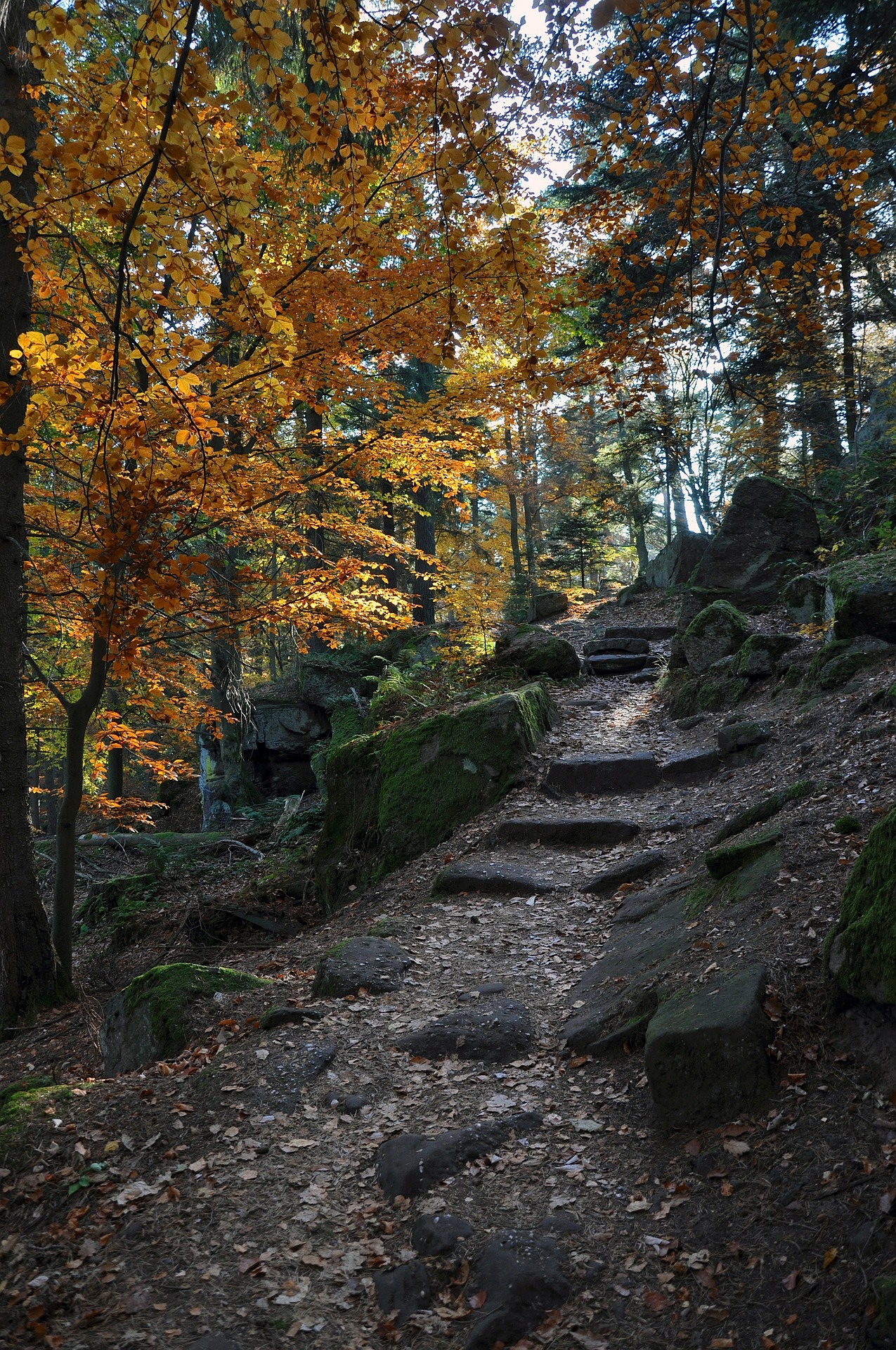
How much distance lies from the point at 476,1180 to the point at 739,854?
2.33 meters

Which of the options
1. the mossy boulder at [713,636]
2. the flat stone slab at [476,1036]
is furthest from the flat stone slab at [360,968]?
the mossy boulder at [713,636]

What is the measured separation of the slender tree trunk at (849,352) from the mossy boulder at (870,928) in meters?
13.3

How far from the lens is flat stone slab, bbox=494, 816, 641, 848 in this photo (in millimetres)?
6836

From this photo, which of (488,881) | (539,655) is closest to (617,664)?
(539,655)

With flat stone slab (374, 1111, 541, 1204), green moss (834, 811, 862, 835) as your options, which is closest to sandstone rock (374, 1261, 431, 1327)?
flat stone slab (374, 1111, 541, 1204)

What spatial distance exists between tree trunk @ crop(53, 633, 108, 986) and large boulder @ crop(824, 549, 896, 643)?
6964 mm

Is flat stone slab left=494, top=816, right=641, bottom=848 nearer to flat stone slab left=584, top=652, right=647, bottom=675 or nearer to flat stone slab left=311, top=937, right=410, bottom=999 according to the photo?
flat stone slab left=311, top=937, right=410, bottom=999

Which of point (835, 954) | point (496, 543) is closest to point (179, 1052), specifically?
point (835, 954)

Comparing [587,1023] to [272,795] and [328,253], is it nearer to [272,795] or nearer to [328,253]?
[328,253]

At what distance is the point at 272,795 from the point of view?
52.8 ft

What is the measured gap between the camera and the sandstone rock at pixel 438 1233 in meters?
2.86

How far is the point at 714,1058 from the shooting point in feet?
10.2

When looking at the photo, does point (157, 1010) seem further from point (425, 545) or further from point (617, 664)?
point (425, 545)

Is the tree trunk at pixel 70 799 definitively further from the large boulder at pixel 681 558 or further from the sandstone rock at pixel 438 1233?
the large boulder at pixel 681 558
